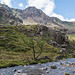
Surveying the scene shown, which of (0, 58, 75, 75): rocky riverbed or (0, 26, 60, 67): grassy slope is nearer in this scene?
(0, 58, 75, 75): rocky riverbed

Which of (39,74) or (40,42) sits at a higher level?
(40,42)

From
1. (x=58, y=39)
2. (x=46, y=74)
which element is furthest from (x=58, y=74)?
(x=58, y=39)

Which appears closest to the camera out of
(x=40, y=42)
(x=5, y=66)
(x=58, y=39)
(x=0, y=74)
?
(x=0, y=74)

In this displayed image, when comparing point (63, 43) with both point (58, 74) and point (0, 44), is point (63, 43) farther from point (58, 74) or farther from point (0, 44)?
point (58, 74)

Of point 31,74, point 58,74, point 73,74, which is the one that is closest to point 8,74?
point 31,74

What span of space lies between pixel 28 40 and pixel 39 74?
33.2 metres

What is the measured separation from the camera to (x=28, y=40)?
6500 cm

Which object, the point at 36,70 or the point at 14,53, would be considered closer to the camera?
the point at 36,70

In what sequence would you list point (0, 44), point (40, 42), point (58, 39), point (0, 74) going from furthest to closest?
point (58, 39) < point (0, 44) < point (40, 42) < point (0, 74)

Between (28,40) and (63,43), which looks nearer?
(28,40)

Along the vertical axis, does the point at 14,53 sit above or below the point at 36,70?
below

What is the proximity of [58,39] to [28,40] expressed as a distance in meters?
141

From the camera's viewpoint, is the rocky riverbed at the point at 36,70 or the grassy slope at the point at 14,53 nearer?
the rocky riverbed at the point at 36,70

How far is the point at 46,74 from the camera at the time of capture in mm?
34406
